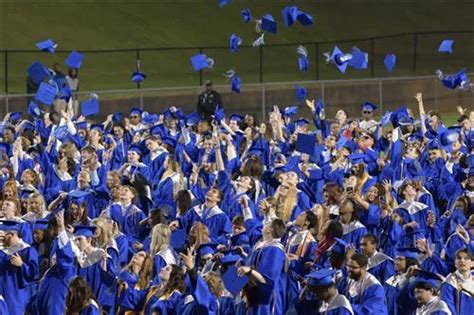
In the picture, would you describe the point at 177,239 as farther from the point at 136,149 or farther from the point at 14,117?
the point at 14,117

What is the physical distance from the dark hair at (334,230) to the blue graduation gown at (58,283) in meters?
2.40

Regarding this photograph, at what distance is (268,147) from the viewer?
1919 cm

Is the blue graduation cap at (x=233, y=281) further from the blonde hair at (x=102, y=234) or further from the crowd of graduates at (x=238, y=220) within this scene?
the blonde hair at (x=102, y=234)

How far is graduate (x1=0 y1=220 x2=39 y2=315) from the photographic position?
1191 cm

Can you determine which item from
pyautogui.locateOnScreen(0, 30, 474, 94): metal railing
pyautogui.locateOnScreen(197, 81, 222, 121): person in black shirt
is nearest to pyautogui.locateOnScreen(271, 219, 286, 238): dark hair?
pyautogui.locateOnScreen(197, 81, 222, 121): person in black shirt

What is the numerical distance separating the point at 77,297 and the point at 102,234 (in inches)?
84.3

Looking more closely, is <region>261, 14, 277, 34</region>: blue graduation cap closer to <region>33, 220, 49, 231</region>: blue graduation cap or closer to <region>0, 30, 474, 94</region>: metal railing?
<region>33, 220, 49, 231</region>: blue graduation cap

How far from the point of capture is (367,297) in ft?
34.6

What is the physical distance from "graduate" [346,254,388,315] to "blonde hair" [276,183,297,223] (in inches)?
125

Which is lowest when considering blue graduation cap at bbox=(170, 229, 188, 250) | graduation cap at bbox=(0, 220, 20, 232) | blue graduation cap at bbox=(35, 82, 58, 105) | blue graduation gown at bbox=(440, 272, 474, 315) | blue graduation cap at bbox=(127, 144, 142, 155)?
blue graduation gown at bbox=(440, 272, 474, 315)

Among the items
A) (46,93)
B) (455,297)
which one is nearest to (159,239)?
(455,297)

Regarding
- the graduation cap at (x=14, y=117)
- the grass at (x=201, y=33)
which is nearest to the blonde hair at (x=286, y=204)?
the graduation cap at (x=14, y=117)

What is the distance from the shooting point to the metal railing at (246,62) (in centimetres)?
3766

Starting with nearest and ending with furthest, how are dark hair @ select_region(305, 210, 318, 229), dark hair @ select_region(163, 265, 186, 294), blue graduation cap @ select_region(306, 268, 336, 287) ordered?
blue graduation cap @ select_region(306, 268, 336, 287) → dark hair @ select_region(163, 265, 186, 294) → dark hair @ select_region(305, 210, 318, 229)
